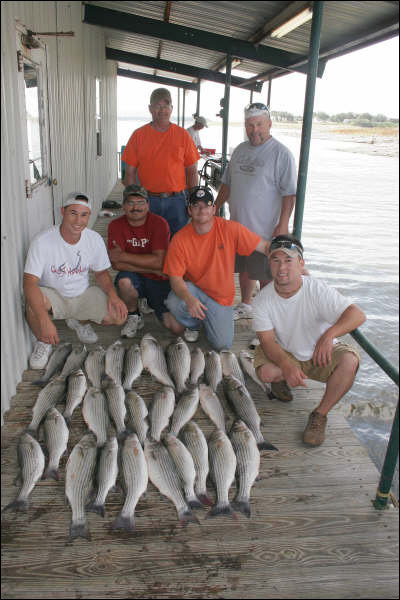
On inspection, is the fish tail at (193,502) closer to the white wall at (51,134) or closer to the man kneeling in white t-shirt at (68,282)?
the white wall at (51,134)

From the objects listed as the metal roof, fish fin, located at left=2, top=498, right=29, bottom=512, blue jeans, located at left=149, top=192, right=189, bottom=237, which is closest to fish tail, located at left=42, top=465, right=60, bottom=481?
fish fin, located at left=2, top=498, right=29, bottom=512

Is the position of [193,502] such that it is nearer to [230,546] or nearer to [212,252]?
[230,546]

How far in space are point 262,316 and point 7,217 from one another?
6.14ft

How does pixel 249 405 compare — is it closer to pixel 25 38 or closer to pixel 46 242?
pixel 46 242

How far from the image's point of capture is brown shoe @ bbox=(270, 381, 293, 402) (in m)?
3.42

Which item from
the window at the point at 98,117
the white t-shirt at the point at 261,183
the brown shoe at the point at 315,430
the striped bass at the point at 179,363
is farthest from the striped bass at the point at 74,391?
the window at the point at 98,117

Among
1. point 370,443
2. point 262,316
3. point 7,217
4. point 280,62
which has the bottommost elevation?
point 370,443

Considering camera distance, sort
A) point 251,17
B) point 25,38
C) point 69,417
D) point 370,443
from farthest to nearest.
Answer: point 370,443
point 251,17
point 25,38
point 69,417

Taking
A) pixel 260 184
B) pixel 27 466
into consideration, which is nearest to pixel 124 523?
pixel 27 466

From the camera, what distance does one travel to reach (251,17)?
17.6 feet

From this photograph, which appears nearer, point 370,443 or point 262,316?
point 262,316

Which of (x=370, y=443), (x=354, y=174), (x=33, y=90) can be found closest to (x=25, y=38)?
(x=33, y=90)

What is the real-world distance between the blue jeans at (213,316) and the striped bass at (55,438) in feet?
5.03

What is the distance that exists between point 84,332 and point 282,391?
1.85 metres
